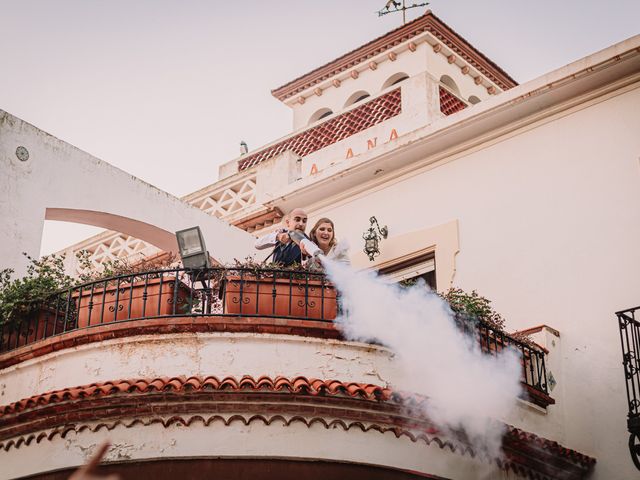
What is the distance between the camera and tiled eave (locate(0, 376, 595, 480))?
909 cm

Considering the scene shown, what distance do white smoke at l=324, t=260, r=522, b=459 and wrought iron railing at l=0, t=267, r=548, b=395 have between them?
22cm

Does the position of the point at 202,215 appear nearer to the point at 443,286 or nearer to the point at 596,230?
the point at 443,286

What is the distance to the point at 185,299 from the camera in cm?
1014

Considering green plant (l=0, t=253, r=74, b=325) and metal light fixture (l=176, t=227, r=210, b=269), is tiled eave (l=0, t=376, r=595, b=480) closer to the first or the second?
green plant (l=0, t=253, r=74, b=325)

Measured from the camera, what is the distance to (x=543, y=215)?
12508 mm

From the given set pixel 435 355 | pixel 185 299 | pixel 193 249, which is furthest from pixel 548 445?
pixel 193 249

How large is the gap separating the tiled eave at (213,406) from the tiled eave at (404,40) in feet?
33.9

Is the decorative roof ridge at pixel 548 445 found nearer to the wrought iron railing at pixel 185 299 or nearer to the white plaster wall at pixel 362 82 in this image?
the wrought iron railing at pixel 185 299

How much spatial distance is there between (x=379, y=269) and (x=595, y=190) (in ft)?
10.9

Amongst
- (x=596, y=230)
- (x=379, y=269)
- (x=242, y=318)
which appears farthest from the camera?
(x=379, y=269)

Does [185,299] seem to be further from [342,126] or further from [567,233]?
[342,126]

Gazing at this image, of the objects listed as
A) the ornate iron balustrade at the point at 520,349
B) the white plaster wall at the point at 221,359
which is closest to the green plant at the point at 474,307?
the ornate iron balustrade at the point at 520,349

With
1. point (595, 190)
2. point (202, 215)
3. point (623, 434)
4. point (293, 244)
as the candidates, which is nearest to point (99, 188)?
point (202, 215)

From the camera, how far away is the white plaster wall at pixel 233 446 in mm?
9000
